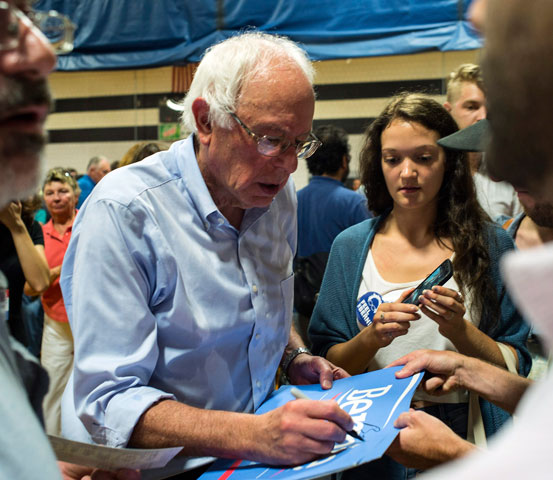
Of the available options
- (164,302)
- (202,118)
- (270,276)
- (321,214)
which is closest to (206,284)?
(164,302)

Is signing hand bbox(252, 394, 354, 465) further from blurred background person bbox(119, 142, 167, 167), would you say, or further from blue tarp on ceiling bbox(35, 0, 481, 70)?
blue tarp on ceiling bbox(35, 0, 481, 70)

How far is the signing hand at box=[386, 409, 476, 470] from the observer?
4.12 feet

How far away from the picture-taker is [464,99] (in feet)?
10.7

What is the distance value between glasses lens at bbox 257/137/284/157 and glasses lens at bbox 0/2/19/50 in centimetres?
83

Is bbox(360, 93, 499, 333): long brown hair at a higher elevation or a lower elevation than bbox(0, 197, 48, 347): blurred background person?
higher

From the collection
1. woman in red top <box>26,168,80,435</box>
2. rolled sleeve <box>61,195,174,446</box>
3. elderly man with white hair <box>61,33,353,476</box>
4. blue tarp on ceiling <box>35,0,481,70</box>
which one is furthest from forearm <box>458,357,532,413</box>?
blue tarp on ceiling <box>35,0,481,70</box>

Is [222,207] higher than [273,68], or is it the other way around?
[273,68]

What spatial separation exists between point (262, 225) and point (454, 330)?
2.26 feet

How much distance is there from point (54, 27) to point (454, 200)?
1.59 meters

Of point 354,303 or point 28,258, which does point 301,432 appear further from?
point 28,258

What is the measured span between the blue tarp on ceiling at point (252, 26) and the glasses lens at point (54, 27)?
4654 millimetres

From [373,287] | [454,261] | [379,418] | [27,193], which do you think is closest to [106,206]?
[27,193]

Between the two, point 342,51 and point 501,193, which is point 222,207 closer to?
point 501,193

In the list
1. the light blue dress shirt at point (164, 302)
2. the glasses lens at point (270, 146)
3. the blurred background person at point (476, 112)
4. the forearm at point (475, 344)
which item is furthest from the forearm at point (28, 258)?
the forearm at point (475, 344)
